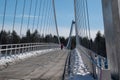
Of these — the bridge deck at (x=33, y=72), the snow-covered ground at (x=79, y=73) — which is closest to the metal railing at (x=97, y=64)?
the snow-covered ground at (x=79, y=73)

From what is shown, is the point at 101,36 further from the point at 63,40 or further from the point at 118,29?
the point at 63,40

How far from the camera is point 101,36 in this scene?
541 inches

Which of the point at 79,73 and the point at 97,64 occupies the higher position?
the point at 97,64

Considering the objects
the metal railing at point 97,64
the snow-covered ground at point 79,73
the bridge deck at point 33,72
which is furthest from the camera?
the bridge deck at point 33,72

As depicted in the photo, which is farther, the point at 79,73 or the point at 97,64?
the point at 79,73

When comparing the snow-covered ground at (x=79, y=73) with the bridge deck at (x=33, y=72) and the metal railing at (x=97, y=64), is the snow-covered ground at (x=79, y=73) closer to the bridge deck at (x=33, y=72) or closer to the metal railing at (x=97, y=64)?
the metal railing at (x=97, y=64)

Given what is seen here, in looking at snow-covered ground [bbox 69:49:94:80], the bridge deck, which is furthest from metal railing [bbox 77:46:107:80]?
the bridge deck

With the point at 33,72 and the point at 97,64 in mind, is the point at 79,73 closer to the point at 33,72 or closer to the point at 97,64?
the point at 33,72

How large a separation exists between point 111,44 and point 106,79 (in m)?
2.04

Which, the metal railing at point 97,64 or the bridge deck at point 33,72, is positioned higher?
the metal railing at point 97,64

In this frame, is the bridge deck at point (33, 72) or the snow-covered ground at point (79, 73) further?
the bridge deck at point (33, 72)

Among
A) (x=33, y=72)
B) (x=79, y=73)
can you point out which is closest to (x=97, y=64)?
(x=79, y=73)

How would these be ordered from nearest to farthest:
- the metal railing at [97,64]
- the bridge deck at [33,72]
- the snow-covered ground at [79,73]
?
the metal railing at [97,64] < the snow-covered ground at [79,73] < the bridge deck at [33,72]

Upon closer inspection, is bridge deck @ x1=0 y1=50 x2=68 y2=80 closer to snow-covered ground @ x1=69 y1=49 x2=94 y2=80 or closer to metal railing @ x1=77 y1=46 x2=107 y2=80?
snow-covered ground @ x1=69 y1=49 x2=94 y2=80
